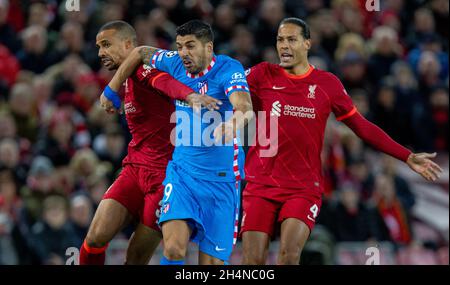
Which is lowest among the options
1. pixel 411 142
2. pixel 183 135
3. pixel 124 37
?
pixel 411 142

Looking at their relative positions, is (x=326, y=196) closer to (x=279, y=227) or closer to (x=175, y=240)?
(x=279, y=227)

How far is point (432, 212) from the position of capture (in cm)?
1402

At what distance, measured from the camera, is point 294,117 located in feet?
29.3

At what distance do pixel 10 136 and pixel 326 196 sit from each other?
Result: 12.9 ft

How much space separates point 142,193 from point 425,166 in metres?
2.46

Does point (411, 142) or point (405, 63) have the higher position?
point (405, 63)

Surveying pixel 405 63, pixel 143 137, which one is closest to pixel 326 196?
pixel 405 63

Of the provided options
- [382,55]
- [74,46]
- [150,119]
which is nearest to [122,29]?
[150,119]

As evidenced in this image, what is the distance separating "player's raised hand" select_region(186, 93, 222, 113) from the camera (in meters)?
7.88

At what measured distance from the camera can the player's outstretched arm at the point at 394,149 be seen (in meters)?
8.97

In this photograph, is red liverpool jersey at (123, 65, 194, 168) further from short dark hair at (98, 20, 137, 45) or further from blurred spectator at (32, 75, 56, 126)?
blurred spectator at (32, 75, 56, 126)

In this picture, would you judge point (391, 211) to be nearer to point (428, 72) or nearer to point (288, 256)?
point (428, 72)
